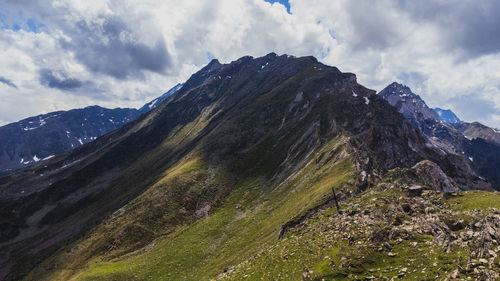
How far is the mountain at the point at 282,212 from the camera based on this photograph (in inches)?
1076

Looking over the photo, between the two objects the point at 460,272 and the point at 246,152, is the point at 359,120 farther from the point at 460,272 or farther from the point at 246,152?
the point at 460,272

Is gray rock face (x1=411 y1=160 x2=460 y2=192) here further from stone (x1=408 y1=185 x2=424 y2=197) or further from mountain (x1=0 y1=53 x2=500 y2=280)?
stone (x1=408 y1=185 x2=424 y2=197)

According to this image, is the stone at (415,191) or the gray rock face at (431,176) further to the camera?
the gray rock face at (431,176)

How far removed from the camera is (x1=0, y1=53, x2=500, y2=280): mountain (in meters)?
27.3

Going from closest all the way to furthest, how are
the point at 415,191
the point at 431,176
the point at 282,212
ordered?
the point at 415,191, the point at 431,176, the point at 282,212

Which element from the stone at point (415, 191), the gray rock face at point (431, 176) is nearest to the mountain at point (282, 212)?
the stone at point (415, 191)

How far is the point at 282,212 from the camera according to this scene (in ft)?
227

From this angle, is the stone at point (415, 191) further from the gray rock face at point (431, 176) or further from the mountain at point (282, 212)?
the gray rock face at point (431, 176)

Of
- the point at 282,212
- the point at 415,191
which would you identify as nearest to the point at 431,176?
the point at 415,191

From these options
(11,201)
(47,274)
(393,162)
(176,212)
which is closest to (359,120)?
(393,162)

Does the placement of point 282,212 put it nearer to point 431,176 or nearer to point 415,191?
point 431,176

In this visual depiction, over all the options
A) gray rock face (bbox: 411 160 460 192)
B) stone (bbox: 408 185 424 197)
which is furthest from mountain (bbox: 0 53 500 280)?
gray rock face (bbox: 411 160 460 192)

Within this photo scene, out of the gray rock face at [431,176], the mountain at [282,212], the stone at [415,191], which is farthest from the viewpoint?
the gray rock face at [431,176]

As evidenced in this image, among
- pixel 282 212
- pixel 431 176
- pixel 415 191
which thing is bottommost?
pixel 431 176
